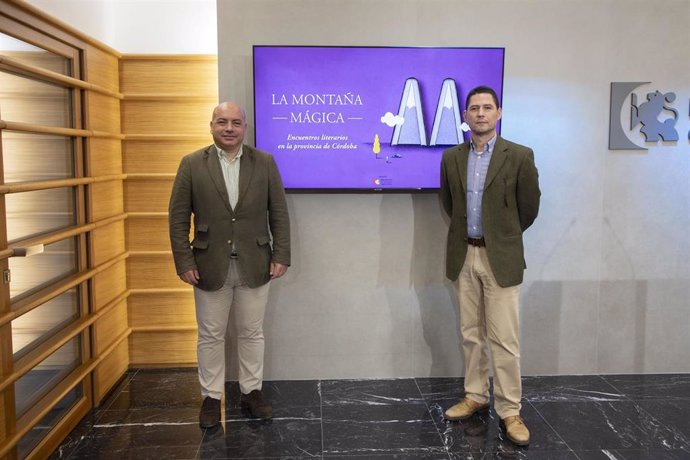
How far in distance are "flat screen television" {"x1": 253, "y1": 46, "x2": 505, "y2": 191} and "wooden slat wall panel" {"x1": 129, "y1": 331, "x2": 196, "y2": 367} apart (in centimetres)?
151

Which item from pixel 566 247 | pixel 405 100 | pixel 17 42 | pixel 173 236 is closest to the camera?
pixel 17 42

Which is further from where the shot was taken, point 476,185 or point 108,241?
point 108,241

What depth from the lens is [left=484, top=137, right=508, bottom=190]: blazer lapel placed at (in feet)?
10.4

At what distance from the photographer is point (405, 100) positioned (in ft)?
11.9

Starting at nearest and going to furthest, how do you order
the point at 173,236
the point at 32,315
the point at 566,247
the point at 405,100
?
the point at 32,315, the point at 173,236, the point at 405,100, the point at 566,247

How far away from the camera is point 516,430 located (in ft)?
10.3

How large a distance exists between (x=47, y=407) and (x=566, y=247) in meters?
3.11

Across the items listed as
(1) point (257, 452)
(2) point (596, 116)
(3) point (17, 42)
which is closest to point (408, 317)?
(1) point (257, 452)

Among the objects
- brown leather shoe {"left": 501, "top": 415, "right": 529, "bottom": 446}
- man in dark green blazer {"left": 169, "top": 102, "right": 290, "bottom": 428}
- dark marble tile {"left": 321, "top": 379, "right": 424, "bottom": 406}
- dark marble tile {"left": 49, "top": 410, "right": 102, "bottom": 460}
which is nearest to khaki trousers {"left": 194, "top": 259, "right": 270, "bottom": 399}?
man in dark green blazer {"left": 169, "top": 102, "right": 290, "bottom": 428}

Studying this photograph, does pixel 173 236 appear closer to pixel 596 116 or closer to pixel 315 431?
pixel 315 431

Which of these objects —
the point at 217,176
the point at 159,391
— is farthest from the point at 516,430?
the point at 159,391

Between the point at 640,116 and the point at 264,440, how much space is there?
299 cm

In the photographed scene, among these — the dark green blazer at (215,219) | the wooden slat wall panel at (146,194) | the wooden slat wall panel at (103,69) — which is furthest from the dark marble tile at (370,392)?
the wooden slat wall panel at (103,69)

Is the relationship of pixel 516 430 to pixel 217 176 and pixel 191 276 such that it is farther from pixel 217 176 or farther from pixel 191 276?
pixel 217 176
